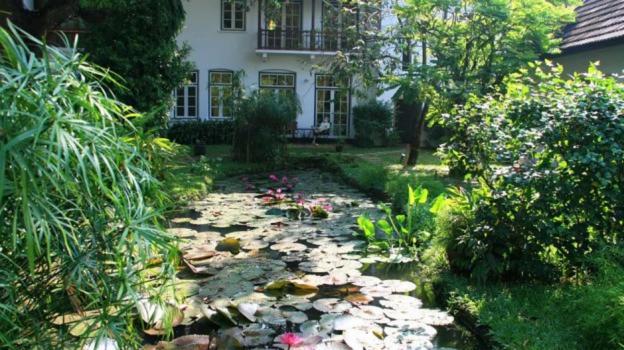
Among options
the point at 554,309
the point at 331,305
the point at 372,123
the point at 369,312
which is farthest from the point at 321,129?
the point at 554,309

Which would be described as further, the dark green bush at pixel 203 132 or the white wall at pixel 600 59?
the dark green bush at pixel 203 132

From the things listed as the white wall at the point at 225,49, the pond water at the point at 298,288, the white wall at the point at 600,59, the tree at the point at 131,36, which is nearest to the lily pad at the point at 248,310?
the pond water at the point at 298,288

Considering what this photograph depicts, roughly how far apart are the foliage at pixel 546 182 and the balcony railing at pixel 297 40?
1763 centimetres

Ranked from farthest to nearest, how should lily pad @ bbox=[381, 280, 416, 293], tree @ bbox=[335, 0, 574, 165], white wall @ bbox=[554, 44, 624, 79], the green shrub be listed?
tree @ bbox=[335, 0, 574, 165]
white wall @ bbox=[554, 44, 624, 79]
the green shrub
lily pad @ bbox=[381, 280, 416, 293]

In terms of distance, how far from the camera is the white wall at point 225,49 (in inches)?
886

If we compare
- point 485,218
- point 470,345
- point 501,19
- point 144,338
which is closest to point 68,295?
point 144,338

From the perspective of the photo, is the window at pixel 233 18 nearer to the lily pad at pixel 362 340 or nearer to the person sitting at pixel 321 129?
the person sitting at pixel 321 129

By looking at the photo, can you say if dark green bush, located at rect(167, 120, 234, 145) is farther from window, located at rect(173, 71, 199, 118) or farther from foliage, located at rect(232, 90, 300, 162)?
foliage, located at rect(232, 90, 300, 162)

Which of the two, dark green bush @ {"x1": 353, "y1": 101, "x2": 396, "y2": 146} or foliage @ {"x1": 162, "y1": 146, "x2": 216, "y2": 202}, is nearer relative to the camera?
foliage @ {"x1": 162, "y1": 146, "x2": 216, "y2": 202}

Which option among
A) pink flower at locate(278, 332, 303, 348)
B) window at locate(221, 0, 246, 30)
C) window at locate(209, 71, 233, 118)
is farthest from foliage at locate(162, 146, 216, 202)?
window at locate(221, 0, 246, 30)

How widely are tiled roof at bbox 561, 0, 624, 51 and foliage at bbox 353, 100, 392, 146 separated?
8.87m

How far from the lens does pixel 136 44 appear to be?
10492 mm

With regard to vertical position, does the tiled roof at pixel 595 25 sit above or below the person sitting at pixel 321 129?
above

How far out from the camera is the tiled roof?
11.1 meters
